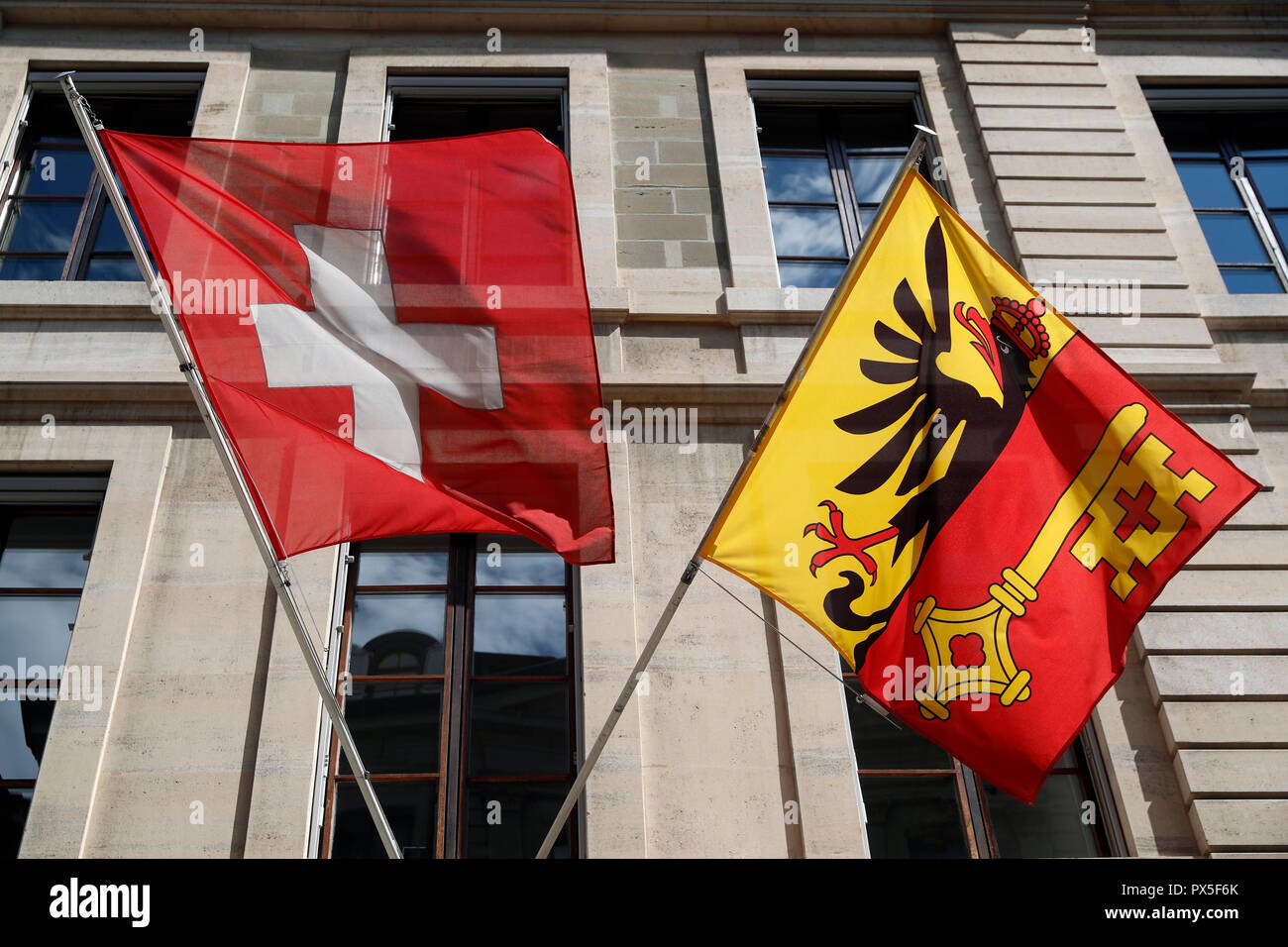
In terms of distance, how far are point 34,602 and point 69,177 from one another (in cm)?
370

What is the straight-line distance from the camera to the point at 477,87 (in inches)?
380

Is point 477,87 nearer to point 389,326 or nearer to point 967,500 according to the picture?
point 389,326

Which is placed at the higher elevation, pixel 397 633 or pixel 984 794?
pixel 397 633

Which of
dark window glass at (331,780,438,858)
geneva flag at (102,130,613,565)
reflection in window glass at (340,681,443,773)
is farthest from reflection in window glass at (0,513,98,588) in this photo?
geneva flag at (102,130,613,565)

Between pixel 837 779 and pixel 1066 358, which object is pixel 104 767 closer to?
pixel 837 779

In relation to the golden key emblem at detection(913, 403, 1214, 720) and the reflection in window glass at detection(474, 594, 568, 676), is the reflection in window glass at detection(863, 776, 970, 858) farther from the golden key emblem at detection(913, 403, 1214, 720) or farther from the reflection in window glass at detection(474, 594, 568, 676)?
the reflection in window glass at detection(474, 594, 568, 676)

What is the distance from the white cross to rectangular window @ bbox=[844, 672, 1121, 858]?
3.09 metres

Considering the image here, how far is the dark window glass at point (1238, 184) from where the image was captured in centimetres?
905

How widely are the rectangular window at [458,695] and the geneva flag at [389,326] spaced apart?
185 cm

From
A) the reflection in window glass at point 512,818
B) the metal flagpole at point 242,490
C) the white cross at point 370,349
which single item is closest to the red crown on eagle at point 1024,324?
the white cross at point 370,349

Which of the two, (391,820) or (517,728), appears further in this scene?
(517,728)

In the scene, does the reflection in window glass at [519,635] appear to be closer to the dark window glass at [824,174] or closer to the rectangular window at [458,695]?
the rectangular window at [458,695]

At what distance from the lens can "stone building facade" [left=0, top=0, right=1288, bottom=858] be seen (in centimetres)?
623

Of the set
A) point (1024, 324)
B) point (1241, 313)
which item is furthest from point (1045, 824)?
point (1241, 313)
